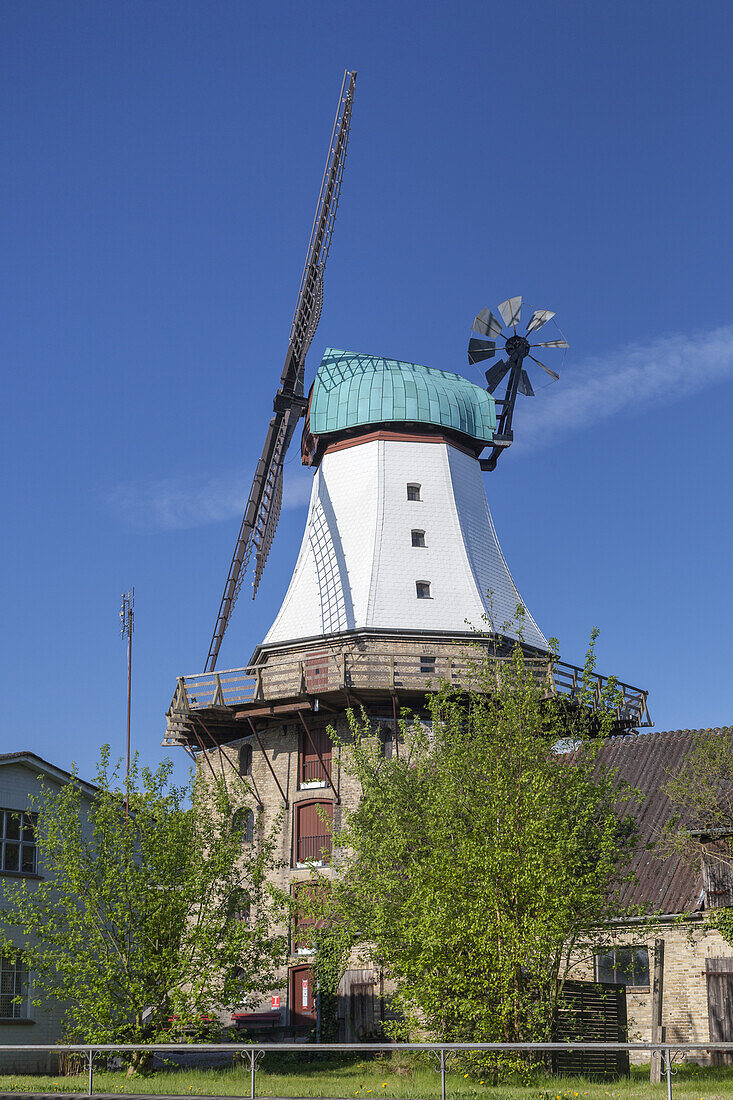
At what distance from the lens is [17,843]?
87.2ft

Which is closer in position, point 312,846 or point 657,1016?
point 657,1016

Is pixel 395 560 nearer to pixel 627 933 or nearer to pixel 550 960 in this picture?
pixel 627 933

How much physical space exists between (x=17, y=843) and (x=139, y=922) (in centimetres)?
576

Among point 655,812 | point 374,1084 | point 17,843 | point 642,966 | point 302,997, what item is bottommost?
point 302,997

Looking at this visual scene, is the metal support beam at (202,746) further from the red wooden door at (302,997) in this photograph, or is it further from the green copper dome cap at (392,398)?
the green copper dome cap at (392,398)

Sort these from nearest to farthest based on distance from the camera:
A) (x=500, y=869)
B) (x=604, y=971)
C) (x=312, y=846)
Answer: (x=500, y=869) → (x=604, y=971) → (x=312, y=846)

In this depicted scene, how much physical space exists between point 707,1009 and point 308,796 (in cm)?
1323

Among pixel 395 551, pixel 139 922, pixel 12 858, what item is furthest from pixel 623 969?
pixel 395 551

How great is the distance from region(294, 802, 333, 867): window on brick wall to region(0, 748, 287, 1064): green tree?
9.15 m

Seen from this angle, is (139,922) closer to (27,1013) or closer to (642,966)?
(27,1013)

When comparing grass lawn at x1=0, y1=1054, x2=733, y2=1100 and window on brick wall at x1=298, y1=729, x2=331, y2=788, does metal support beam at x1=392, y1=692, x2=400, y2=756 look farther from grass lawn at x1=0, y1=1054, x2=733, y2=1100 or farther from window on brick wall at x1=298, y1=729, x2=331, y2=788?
grass lawn at x1=0, y1=1054, x2=733, y2=1100

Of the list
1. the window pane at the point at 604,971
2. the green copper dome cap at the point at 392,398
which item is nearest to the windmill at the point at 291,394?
the green copper dome cap at the point at 392,398

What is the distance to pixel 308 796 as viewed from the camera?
33219 mm

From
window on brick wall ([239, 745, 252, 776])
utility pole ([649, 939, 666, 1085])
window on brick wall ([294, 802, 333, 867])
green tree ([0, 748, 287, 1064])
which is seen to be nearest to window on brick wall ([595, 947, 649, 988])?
utility pole ([649, 939, 666, 1085])
